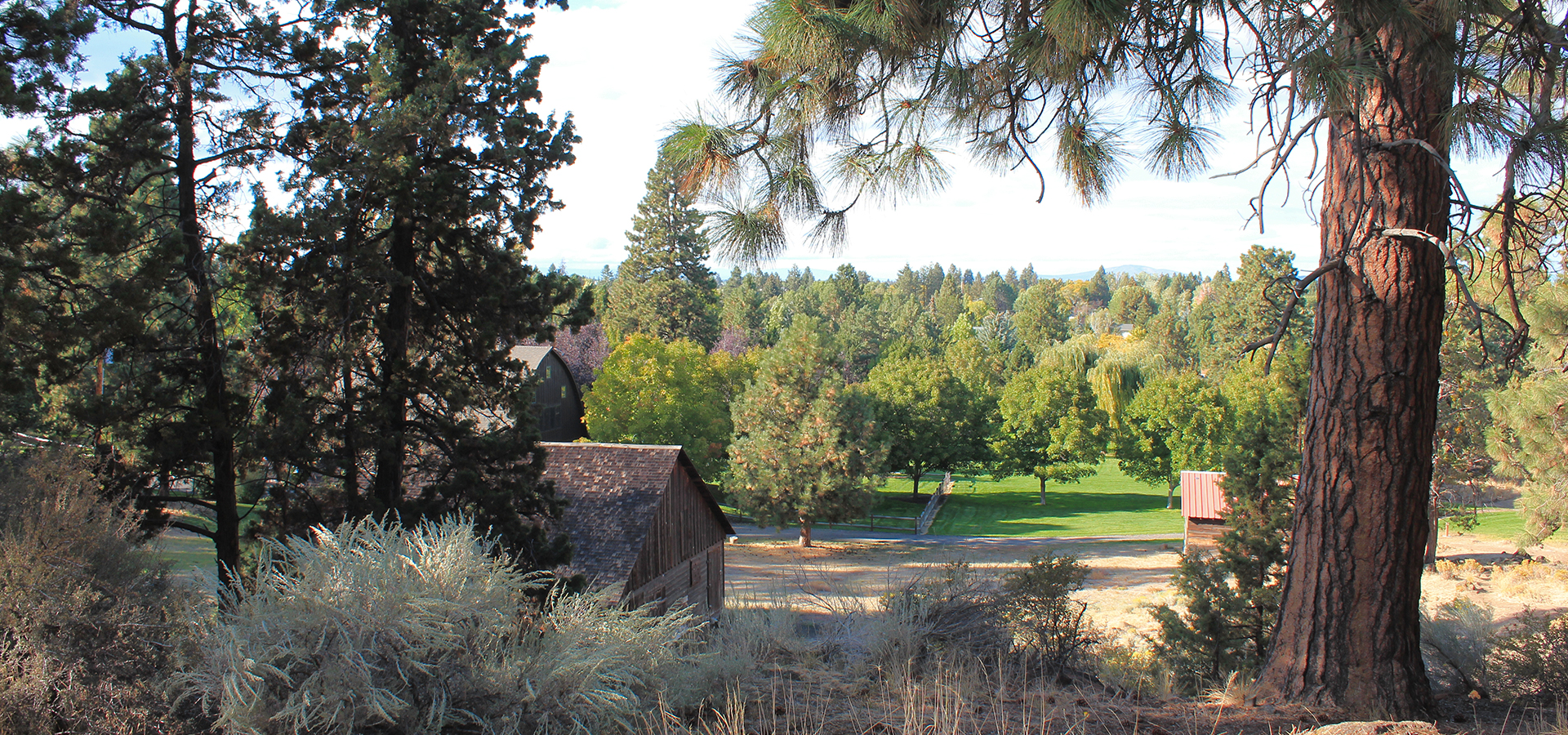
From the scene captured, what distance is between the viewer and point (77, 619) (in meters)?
3.67

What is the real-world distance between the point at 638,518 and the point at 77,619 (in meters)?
13.3

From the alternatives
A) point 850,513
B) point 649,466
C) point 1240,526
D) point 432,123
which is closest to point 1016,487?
point 850,513

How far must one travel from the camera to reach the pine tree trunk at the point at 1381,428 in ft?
17.2

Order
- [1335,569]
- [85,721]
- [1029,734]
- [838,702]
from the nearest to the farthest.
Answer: [85,721]
[1029,734]
[838,702]
[1335,569]

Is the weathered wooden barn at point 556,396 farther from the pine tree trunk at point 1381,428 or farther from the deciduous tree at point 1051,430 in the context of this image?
the pine tree trunk at point 1381,428

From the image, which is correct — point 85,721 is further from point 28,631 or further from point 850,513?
point 850,513

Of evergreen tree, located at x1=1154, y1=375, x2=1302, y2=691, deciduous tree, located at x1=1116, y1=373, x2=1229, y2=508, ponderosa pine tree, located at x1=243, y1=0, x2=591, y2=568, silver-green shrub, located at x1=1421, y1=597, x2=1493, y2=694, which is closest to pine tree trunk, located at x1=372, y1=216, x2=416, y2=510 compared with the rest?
ponderosa pine tree, located at x1=243, y1=0, x2=591, y2=568

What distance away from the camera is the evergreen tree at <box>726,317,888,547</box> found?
30484mm

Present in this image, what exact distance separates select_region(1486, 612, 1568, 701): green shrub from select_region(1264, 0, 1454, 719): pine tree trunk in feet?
3.61

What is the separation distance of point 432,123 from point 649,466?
923cm

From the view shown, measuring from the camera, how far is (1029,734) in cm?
397

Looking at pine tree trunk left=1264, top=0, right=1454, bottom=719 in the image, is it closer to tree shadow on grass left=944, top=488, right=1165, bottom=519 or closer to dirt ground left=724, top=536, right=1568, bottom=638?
dirt ground left=724, top=536, right=1568, bottom=638

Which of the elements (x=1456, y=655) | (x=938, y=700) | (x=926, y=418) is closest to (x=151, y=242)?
(x=938, y=700)

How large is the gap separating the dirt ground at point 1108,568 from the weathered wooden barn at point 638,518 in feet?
5.48
